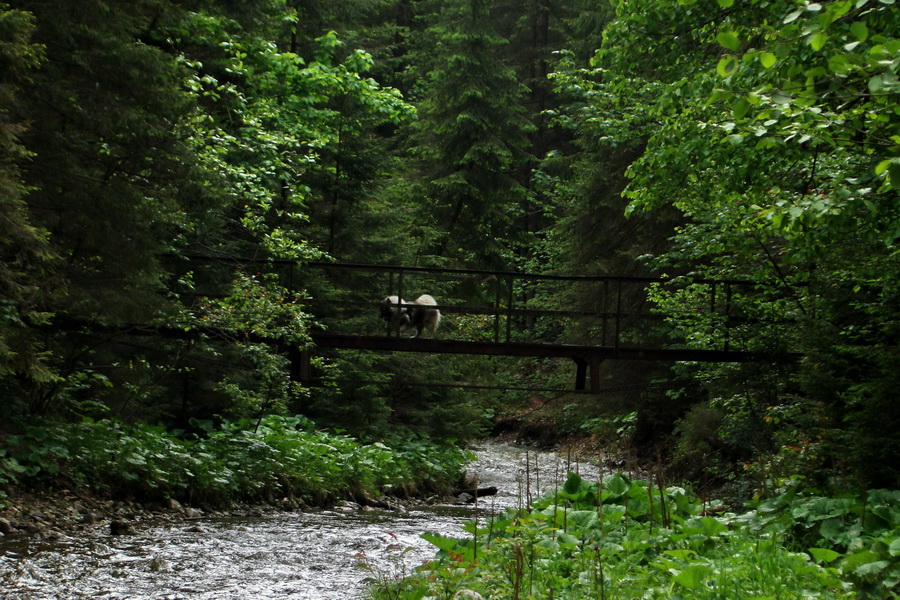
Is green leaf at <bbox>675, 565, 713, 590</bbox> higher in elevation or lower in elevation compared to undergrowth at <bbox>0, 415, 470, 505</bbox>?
higher

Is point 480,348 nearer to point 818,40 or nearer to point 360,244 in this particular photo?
point 360,244

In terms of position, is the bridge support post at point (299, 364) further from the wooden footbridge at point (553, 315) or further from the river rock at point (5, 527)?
the river rock at point (5, 527)

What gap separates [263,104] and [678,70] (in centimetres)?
629

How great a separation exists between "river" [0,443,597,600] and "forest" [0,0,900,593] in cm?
→ 149

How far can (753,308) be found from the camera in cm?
1209

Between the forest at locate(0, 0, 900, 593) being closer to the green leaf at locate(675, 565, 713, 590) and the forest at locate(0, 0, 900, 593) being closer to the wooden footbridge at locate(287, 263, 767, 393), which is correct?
the wooden footbridge at locate(287, 263, 767, 393)

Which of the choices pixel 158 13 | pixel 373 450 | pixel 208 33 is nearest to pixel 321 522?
pixel 373 450

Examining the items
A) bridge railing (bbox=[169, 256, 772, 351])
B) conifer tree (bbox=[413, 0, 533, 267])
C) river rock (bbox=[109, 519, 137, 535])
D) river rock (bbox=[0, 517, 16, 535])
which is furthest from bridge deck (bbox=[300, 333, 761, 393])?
conifer tree (bbox=[413, 0, 533, 267])

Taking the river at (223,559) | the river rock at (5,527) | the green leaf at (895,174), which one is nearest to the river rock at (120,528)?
the river at (223,559)

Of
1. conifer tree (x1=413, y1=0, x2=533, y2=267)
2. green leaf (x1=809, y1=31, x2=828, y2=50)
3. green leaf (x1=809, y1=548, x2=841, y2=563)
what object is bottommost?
green leaf (x1=809, y1=548, x2=841, y2=563)

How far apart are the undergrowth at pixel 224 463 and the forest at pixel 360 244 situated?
0.05m

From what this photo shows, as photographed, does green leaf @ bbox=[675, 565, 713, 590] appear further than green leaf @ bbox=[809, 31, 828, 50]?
Yes

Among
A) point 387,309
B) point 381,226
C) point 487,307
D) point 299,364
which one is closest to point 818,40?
point 299,364

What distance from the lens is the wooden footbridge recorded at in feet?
42.1
